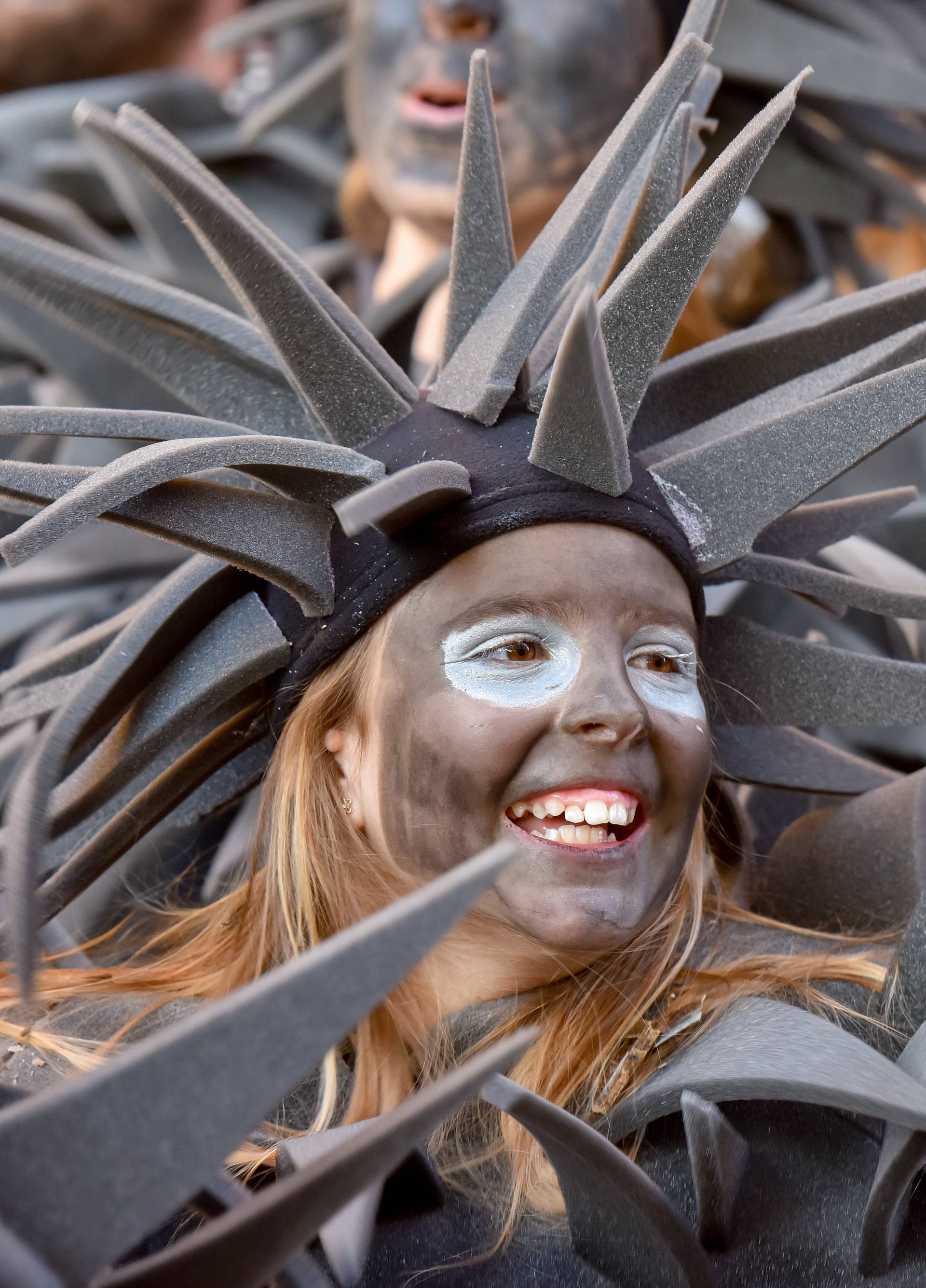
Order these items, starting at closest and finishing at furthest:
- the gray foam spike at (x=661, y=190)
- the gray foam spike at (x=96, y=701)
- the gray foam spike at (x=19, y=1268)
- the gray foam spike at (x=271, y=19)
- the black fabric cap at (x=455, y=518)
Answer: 1. the gray foam spike at (x=19, y=1268)
2. the gray foam spike at (x=96, y=701)
3. the black fabric cap at (x=455, y=518)
4. the gray foam spike at (x=661, y=190)
5. the gray foam spike at (x=271, y=19)

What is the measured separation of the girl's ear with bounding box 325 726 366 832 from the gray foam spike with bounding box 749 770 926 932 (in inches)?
16.8

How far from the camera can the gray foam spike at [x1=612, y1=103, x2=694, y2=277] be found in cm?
120

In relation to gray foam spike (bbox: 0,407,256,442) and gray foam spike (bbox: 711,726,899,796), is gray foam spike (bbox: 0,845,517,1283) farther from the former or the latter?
gray foam spike (bbox: 711,726,899,796)

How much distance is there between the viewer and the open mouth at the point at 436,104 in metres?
1.90

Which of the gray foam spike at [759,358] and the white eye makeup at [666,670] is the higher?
the gray foam spike at [759,358]

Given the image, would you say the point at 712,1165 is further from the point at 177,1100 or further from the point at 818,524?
the point at 818,524

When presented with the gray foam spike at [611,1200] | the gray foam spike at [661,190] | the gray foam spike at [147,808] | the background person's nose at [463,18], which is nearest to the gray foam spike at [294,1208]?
the gray foam spike at [611,1200]

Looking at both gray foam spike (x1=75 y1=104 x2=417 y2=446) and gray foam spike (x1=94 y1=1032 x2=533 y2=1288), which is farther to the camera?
gray foam spike (x1=75 y1=104 x2=417 y2=446)

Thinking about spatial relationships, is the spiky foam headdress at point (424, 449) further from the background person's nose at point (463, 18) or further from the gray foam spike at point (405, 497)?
the background person's nose at point (463, 18)

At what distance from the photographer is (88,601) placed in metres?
1.71

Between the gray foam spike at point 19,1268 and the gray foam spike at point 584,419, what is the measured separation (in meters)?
0.59

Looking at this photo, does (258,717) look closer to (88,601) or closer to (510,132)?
(88,601)

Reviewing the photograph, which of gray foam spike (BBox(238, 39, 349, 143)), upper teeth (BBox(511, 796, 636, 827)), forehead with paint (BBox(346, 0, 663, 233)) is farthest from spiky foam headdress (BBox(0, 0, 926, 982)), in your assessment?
gray foam spike (BBox(238, 39, 349, 143))

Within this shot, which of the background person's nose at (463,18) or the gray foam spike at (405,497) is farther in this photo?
the background person's nose at (463,18)
